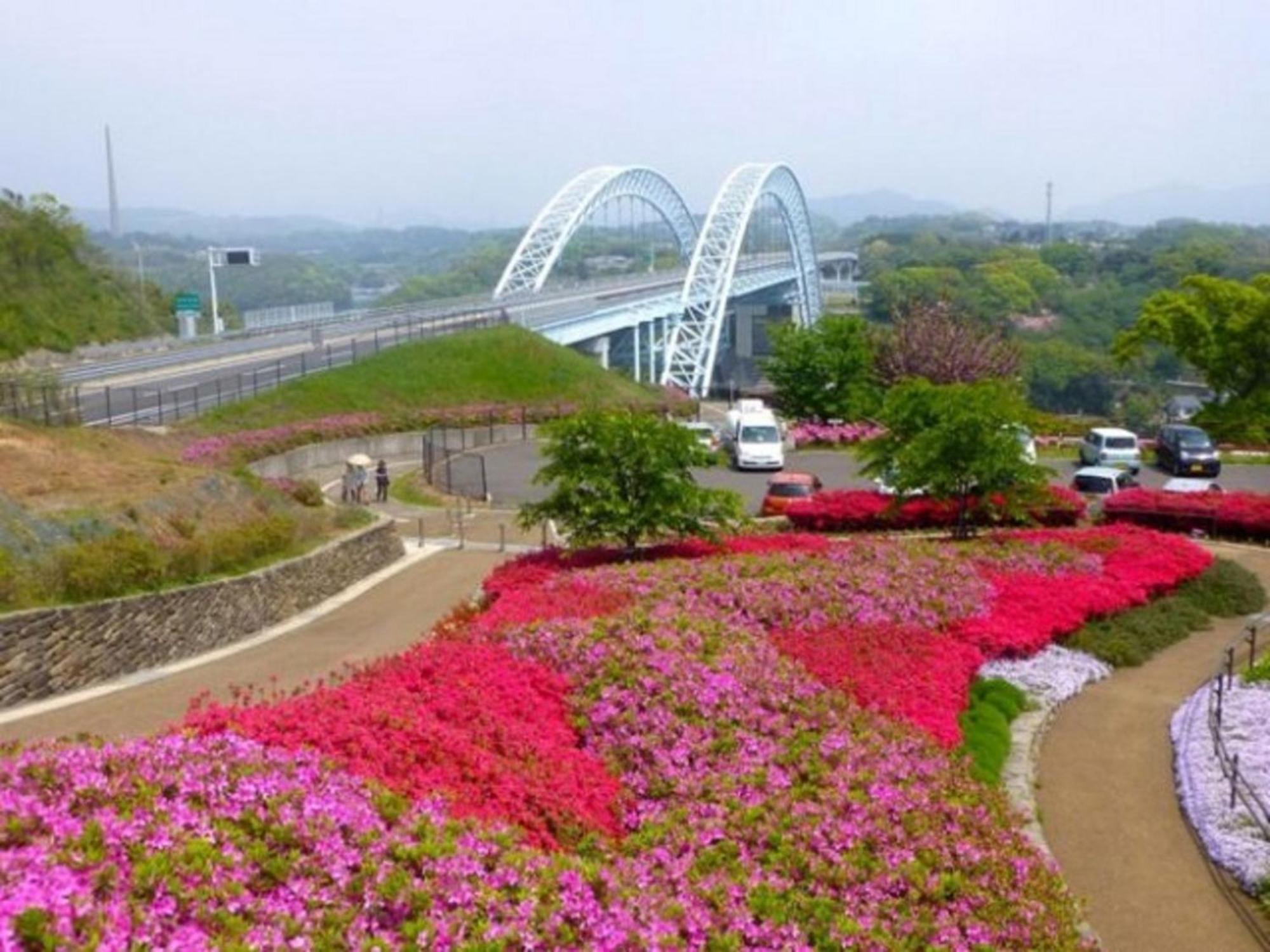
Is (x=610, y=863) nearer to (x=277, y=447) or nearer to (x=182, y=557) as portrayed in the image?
(x=182, y=557)

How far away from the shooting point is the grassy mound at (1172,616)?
1773 cm

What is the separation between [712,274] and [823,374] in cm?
5971

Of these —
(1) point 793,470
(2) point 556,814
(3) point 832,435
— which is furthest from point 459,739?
(3) point 832,435

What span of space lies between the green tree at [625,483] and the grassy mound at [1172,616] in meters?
5.89

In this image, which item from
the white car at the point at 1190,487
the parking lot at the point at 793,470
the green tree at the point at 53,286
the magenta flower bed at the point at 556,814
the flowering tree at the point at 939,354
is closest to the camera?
the magenta flower bed at the point at 556,814

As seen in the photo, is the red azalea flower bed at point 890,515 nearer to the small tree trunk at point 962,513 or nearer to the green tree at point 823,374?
the small tree trunk at point 962,513

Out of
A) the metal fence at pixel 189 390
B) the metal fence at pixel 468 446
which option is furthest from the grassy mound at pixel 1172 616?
the metal fence at pixel 189 390

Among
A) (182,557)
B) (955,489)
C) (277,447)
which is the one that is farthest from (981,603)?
(277,447)

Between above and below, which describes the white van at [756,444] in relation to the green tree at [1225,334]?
below

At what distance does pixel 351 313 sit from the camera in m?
86.8

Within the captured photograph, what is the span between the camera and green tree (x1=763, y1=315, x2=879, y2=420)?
52812 mm

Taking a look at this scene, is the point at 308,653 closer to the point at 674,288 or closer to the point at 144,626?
the point at 144,626

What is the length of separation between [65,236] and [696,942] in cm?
7814

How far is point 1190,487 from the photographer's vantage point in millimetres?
30797
